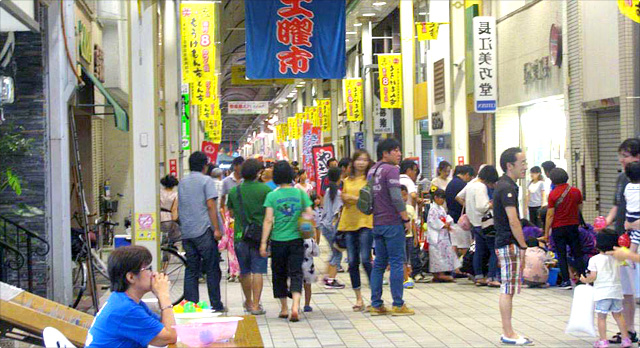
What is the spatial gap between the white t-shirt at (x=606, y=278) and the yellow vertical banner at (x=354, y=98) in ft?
83.2

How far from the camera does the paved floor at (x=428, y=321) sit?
9.03 meters

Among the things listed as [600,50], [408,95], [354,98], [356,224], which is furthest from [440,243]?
[354,98]

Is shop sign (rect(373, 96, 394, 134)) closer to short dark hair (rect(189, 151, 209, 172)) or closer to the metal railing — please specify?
short dark hair (rect(189, 151, 209, 172))

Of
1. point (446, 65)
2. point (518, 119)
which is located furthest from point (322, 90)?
point (518, 119)

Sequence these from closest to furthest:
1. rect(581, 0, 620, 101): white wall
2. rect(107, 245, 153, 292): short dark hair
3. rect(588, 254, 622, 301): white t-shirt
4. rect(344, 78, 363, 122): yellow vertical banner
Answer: rect(107, 245, 153, 292): short dark hair
rect(588, 254, 622, 301): white t-shirt
rect(581, 0, 620, 101): white wall
rect(344, 78, 363, 122): yellow vertical banner

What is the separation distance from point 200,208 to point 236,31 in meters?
27.9

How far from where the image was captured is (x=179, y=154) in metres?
18.8

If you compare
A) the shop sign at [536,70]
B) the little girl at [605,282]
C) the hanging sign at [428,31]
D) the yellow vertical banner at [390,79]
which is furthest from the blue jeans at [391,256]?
the yellow vertical banner at [390,79]

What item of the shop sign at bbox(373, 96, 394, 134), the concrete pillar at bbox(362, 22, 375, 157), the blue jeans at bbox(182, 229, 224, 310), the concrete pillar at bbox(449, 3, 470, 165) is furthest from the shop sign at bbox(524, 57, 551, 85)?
the concrete pillar at bbox(362, 22, 375, 157)

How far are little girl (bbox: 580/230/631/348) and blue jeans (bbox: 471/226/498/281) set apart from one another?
4532 millimetres

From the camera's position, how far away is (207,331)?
16.5 ft

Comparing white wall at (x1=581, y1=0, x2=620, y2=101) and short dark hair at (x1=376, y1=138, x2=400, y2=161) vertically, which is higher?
white wall at (x1=581, y1=0, x2=620, y2=101)

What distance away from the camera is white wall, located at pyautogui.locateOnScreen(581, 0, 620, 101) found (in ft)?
46.1

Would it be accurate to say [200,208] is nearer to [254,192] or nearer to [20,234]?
A: [254,192]
